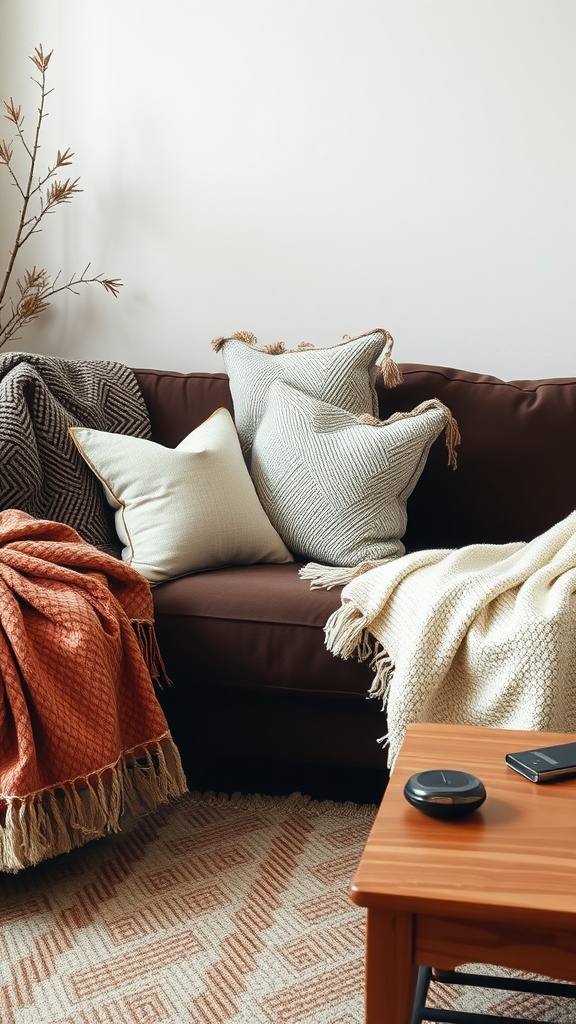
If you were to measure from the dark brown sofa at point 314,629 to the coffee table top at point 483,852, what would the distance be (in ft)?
2.19

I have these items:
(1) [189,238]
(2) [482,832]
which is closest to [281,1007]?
(2) [482,832]

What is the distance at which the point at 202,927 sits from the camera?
1.34 meters

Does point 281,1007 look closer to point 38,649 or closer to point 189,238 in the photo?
point 38,649

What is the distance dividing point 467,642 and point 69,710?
0.65 metres

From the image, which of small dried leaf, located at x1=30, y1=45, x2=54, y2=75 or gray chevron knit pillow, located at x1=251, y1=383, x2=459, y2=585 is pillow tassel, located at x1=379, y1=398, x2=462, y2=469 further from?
small dried leaf, located at x1=30, y1=45, x2=54, y2=75

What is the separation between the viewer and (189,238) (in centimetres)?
269

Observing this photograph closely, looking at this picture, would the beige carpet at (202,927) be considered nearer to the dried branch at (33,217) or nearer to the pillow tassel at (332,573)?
the pillow tassel at (332,573)

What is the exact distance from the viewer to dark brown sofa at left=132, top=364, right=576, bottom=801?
5.39 ft

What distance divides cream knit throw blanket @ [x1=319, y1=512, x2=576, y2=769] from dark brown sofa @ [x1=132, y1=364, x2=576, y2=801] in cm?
8

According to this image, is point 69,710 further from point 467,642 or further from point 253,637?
point 467,642

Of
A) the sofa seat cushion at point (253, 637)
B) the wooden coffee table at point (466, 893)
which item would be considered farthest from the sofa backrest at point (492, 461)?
the wooden coffee table at point (466, 893)

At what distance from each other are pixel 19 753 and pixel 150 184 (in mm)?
1861

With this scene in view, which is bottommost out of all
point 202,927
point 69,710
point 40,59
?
point 202,927

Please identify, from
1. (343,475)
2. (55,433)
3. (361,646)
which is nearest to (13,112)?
(55,433)
